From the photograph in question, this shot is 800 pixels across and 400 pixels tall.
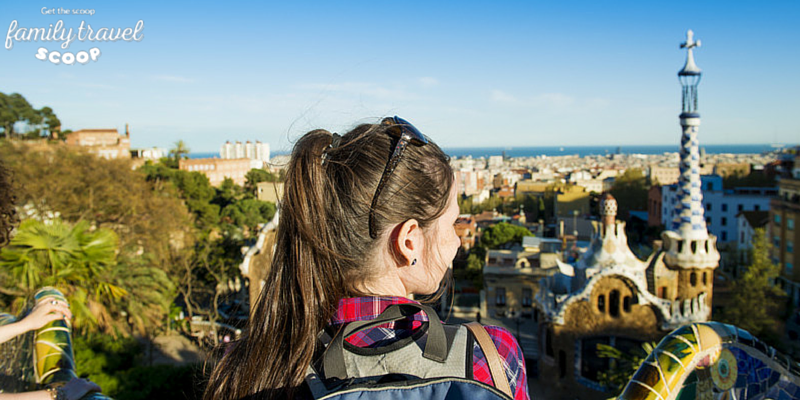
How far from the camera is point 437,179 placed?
1279 mm

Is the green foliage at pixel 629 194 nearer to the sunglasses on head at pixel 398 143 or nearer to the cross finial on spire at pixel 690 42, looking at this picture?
the cross finial on spire at pixel 690 42

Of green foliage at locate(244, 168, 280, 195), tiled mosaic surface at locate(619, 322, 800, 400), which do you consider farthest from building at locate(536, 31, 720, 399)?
green foliage at locate(244, 168, 280, 195)

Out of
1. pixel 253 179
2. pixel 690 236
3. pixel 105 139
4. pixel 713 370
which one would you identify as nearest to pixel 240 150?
pixel 105 139

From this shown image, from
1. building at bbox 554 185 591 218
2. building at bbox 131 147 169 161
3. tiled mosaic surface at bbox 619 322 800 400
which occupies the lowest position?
building at bbox 554 185 591 218

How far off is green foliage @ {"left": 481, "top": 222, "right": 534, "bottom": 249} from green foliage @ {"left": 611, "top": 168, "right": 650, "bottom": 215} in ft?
31.7

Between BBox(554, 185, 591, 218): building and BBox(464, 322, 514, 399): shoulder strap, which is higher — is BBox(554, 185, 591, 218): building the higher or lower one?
the lower one

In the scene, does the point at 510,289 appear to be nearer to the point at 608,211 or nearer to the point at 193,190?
the point at 608,211

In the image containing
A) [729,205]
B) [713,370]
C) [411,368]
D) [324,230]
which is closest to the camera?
[411,368]

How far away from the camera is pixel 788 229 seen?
21.5 metres

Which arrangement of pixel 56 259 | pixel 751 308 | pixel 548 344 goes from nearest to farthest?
pixel 56 259 → pixel 548 344 → pixel 751 308

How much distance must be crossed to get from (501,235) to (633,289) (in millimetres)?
12604

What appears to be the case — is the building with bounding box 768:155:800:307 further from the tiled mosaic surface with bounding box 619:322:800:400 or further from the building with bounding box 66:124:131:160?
the building with bounding box 66:124:131:160

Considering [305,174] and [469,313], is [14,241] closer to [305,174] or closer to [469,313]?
[305,174]

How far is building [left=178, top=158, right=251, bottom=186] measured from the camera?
37.8 metres
